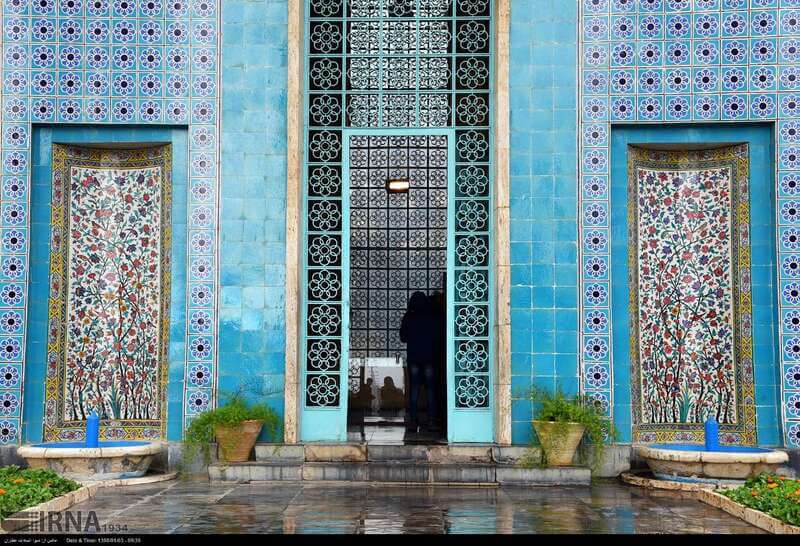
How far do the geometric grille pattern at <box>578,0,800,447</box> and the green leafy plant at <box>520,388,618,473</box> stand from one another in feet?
0.62

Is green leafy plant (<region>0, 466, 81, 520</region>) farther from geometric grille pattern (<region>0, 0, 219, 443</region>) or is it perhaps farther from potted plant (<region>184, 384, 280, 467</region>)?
geometric grille pattern (<region>0, 0, 219, 443</region>)

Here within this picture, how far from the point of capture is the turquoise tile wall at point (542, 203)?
9.51 meters

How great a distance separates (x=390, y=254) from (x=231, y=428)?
6.21m

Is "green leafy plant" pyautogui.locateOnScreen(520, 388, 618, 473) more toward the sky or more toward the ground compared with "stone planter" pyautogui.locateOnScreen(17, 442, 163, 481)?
more toward the sky

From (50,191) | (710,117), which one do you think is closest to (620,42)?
(710,117)

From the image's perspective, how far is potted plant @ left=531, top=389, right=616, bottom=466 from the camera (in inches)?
357

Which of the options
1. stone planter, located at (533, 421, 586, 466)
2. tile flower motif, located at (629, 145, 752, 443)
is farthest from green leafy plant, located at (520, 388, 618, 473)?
tile flower motif, located at (629, 145, 752, 443)

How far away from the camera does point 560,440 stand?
9062mm

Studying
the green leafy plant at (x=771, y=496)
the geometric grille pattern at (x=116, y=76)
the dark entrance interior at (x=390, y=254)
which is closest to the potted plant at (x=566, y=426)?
the green leafy plant at (x=771, y=496)

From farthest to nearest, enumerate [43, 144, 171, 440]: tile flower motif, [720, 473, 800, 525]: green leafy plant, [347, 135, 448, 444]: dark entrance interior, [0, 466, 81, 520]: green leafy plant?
[347, 135, 448, 444]: dark entrance interior
[43, 144, 171, 440]: tile flower motif
[0, 466, 81, 520]: green leafy plant
[720, 473, 800, 525]: green leafy plant

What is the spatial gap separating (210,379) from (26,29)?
→ 383 cm

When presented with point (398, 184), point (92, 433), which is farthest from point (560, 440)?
point (398, 184)

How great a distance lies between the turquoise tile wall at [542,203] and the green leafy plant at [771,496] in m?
2.13

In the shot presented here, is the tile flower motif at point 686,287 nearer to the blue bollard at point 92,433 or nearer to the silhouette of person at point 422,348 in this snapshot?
the silhouette of person at point 422,348
